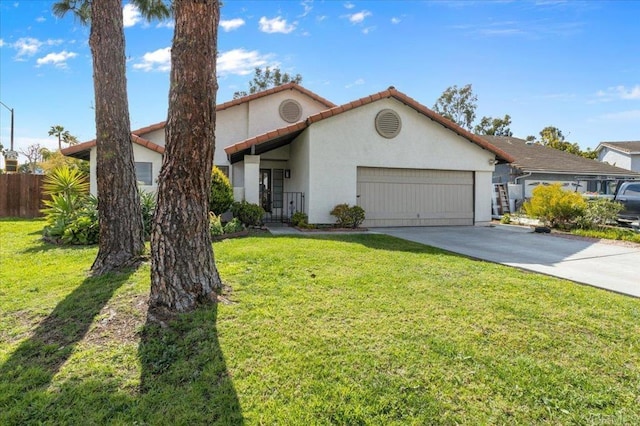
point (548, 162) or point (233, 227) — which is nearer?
point (233, 227)

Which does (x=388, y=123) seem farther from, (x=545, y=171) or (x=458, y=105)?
(x=458, y=105)

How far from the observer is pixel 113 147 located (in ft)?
19.7

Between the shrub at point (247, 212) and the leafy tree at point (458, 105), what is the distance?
33.3 m

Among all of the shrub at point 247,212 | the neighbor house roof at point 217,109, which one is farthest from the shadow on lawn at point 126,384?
the neighbor house roof at point 217,109

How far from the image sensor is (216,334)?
3445 mm

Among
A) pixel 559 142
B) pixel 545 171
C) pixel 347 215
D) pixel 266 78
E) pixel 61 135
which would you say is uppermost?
pixel 266 78

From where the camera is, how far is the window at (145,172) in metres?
12.8

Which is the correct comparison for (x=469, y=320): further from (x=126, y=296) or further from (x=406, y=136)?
(x=406, y=136)

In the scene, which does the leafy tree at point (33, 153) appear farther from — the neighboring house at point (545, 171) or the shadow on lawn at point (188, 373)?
the neighboring house at point (545, 171)

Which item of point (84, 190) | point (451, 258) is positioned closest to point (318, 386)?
point (451, 258)

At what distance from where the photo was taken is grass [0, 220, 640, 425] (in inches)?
95.7

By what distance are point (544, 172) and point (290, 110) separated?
1580 cm

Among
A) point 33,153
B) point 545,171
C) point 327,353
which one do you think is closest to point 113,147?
point 327,353

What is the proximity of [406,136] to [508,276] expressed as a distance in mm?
8102
